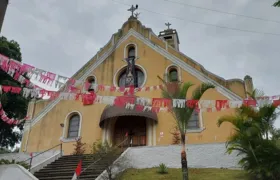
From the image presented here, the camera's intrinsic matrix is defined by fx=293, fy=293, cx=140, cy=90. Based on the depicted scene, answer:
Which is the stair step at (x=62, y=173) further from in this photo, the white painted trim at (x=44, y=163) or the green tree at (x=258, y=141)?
the green tree at (x=258, y=141)

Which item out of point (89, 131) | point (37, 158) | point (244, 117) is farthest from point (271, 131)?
point (37, 158)

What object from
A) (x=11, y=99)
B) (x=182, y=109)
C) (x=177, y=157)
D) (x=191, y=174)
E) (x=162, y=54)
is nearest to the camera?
(x=182, y=109)

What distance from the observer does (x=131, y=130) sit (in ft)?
65.7

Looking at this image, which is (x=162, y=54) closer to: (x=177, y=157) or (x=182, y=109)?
(x=177, y=157)

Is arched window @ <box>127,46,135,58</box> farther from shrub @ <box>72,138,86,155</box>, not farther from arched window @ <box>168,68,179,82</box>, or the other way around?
shrub @ <box>72,138,86,155</box>

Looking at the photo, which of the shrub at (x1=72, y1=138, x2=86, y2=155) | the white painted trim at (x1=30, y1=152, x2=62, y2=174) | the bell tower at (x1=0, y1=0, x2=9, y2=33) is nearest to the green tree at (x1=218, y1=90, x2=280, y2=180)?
the bell tower at (x1=0, y1=0, x2=9, y2=33)

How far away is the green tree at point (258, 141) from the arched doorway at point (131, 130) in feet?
25.6

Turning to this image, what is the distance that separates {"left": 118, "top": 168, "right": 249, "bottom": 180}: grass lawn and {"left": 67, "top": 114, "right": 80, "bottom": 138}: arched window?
7479 mm

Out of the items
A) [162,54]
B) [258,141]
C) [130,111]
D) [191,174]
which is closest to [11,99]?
[130,111]

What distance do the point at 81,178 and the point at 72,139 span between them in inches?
287

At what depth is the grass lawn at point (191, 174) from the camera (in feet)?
40.2

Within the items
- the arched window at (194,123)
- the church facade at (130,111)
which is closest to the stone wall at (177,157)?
the church facade at (130,111)

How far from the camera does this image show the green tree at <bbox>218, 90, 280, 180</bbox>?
35.6ft

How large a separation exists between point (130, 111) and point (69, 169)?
5333mm
